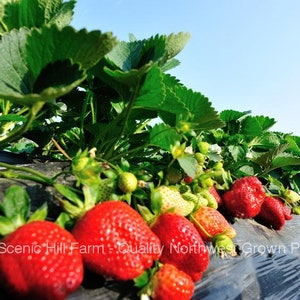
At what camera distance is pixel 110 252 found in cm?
52

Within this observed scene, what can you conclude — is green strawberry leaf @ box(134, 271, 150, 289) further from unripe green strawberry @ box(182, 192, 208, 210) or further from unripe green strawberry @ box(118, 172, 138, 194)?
unripe green strawberry @ box(182, 192, 208, 210)

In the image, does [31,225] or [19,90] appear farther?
[19,90]

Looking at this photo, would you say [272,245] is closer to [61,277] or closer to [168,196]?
[168,196]

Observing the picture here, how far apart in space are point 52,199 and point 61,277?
23cm

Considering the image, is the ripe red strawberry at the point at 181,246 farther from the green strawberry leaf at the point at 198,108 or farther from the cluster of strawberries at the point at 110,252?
the green strawberry leaf at the point at 198,108

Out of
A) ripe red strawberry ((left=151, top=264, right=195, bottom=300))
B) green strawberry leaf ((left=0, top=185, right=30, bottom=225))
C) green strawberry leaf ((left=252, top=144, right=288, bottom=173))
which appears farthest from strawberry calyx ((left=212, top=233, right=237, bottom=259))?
green strawberry leaf ((left=252, top=144, right=288, bottom=173))

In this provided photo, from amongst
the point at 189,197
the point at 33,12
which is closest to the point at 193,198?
the point at 189,197

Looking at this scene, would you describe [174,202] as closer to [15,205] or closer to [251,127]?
[15,205]

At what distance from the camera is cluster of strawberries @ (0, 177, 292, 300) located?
45 centimetres

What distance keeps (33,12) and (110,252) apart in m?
0.67

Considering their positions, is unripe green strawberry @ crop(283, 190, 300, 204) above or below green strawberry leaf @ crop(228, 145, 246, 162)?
below

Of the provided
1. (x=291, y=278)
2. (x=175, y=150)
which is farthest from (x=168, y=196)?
(x=291, y=278)

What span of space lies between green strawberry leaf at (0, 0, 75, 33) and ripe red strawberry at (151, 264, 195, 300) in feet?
2.27

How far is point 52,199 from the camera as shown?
654mm
